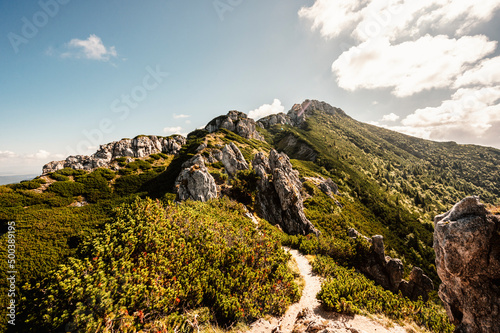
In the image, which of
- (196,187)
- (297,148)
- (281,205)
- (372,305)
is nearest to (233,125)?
(297,148)

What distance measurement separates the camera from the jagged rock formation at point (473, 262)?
23.7 feet

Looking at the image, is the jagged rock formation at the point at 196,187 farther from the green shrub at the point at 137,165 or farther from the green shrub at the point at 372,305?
the green shrub at the point at 137,165

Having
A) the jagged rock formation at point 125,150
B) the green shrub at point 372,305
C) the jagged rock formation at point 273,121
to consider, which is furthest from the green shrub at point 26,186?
the jagged rock formation at point 273,121

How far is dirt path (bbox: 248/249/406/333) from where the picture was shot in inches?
335

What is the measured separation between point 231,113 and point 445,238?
4417 inches

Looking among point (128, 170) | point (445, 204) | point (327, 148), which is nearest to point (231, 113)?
point (327, 148)

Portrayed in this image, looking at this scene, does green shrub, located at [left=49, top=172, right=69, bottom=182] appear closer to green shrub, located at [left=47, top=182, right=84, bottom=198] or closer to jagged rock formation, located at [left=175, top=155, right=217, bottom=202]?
green shrub, located at [left=47, top=182, right=84, bottom=198]

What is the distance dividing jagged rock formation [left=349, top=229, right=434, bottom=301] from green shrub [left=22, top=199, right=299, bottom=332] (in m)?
12.9

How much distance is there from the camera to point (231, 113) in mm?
112250

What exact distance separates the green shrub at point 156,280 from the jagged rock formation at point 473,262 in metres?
8.11

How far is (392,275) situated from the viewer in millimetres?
19031

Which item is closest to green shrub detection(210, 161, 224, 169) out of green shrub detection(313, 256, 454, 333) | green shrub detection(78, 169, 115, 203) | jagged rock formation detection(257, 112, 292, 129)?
green shrub detection(78, 169, 115, 203)

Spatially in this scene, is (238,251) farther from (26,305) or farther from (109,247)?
(26,305)

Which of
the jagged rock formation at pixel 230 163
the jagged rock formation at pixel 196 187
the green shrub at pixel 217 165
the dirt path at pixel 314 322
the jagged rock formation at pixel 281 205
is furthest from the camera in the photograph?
the jagged rock formation at pixel 230 163
